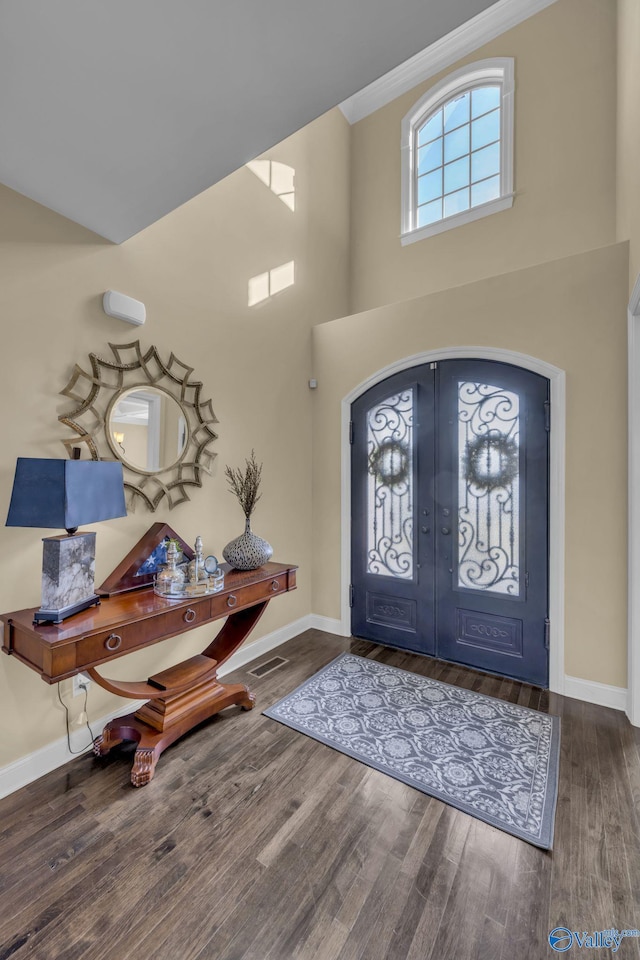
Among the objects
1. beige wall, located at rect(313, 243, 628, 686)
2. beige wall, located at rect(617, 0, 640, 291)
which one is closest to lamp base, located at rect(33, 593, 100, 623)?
beige wall, located at rect(313, 243, 628, 686)

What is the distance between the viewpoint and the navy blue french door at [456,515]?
9.32ft

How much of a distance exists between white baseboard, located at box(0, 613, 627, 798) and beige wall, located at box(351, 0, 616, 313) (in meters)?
3.26

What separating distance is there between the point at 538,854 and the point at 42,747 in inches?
87.3

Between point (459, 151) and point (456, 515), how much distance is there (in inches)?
138

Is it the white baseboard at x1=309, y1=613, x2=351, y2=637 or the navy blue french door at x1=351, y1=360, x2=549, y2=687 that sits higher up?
the navy blue french door at x1=351, y1=360, x2=549, y2=687

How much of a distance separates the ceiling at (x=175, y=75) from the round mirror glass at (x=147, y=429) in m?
1.03

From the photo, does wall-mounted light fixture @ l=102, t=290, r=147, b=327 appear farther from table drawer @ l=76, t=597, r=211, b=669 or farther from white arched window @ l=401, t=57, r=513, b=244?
white arched window @ l=401, t=57, r=513, b=244

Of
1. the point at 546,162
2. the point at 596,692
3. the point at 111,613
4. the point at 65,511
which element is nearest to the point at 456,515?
the point at 596,692

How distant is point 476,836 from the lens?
164 cm

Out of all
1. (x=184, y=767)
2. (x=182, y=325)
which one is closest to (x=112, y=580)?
(x=184, y=767)

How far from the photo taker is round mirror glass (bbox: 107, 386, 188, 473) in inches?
91.5

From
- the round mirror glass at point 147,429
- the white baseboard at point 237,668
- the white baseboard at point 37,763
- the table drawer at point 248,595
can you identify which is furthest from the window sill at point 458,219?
the white baseboard at point 37,763

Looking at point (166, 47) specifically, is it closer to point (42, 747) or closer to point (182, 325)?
point (182, 325)

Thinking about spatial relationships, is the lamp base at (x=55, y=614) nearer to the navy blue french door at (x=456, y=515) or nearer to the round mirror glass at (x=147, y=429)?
the round mirror glass at (x=147, y=429)
